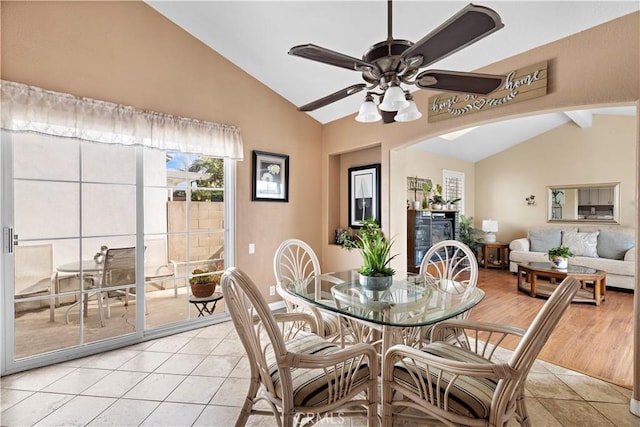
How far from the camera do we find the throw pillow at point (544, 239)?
19.4ft

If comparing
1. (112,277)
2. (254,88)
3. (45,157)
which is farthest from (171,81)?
(112,277)

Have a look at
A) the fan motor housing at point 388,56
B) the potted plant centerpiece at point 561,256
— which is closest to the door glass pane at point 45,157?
the fan motor housing at point 388,56

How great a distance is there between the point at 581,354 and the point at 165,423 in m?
3.43

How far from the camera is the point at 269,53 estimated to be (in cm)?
316

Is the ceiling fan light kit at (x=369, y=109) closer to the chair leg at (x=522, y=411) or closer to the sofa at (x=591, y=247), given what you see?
the chair leg at (x=522, y=411)

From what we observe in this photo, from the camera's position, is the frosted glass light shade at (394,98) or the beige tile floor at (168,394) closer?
the frosted glass light shade at (394,98)

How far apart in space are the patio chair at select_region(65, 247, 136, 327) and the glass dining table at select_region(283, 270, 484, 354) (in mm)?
1724

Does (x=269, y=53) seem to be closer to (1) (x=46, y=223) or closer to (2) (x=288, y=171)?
(2) (x=288, y=171)

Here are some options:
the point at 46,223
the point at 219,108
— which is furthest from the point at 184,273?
the point at 219,108

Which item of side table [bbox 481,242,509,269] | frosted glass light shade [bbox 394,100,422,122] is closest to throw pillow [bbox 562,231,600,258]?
side table [bbox 481,242,509,269]

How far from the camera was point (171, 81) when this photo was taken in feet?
9.95

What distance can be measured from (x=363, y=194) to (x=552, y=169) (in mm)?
5145

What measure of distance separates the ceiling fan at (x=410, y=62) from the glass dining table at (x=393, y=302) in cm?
114

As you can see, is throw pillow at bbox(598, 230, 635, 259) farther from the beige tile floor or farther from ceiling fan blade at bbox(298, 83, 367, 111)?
ceiling fan blade at bbox(298, 83, 367, 111)
